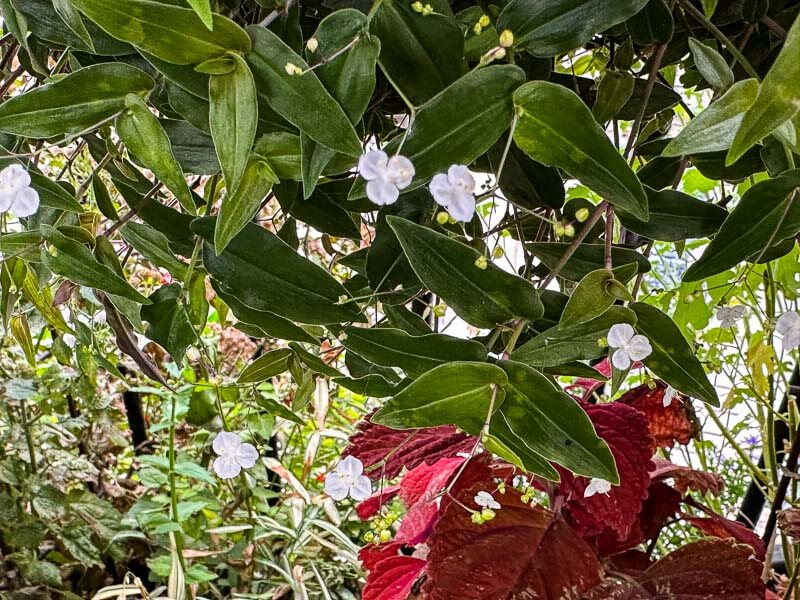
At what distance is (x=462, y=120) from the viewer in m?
0.24

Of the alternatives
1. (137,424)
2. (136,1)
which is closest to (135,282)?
(137,424)

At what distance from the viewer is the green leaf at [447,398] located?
272mm

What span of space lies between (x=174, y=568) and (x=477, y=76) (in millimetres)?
691

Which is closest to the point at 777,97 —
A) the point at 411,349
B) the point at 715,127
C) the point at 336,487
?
the point at 715,127

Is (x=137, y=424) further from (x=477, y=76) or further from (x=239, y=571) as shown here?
(x=477, y=76)

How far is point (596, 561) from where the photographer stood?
1.58 ft

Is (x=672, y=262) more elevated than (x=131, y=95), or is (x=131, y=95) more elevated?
(x=672, y=262)

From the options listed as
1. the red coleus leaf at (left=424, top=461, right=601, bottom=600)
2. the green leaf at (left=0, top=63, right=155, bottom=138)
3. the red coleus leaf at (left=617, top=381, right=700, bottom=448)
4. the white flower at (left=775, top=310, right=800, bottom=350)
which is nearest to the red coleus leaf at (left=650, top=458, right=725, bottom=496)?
the red coleus leaf at (left=617, top=381, right=700, bottom=448)

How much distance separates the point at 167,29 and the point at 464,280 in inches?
5.2

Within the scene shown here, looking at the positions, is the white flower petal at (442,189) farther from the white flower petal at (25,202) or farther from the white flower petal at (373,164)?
the white flower petal at (25,202)

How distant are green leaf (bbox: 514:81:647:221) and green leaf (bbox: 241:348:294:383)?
21 centimetres

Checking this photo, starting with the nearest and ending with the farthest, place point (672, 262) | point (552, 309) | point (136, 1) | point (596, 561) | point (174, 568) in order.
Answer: point (136, 1) < point (552, 309) < point (596, 561) < point (174, 568) < point (672, 262)

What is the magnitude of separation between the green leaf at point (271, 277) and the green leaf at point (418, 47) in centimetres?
9

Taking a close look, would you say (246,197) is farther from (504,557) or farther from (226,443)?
(504,557)
